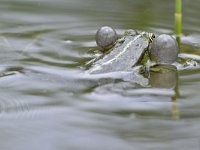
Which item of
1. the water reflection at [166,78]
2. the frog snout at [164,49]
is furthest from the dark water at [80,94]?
the frog snout at [164,49]

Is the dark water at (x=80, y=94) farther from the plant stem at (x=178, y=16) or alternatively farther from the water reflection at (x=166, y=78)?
the plant stem at (x=178, y=16)

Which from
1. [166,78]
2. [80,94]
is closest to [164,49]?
[166,78]

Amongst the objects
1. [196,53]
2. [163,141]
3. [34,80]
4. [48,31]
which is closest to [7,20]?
[48,31]

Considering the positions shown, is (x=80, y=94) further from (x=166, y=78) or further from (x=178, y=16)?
(x=178, y=16)

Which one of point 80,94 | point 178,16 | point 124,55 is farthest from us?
point 124,55

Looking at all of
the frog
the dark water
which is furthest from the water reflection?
the frog

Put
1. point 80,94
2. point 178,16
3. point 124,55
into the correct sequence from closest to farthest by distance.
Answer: point 80,94 < point 178,16 < point 124,55
